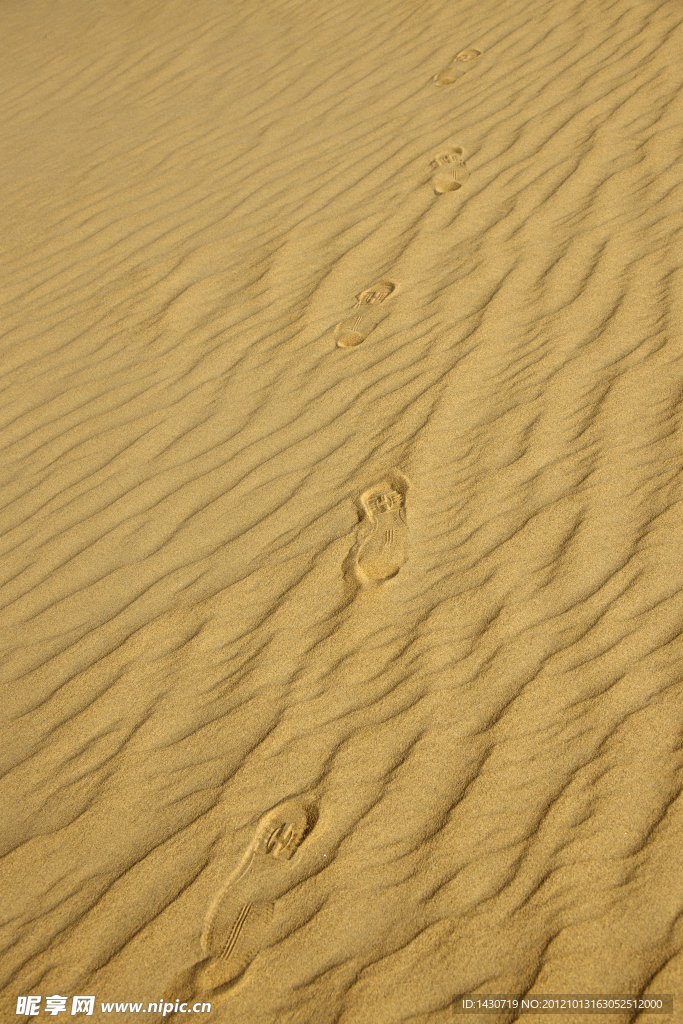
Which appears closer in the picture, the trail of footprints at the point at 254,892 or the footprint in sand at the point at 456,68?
the trail of footprints at the point at 254,892

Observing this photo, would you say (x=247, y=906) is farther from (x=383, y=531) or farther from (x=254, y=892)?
(x=383, y=531)

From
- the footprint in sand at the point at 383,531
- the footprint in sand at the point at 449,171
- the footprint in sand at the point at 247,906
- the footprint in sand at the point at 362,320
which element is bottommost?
the footprint in sand at the point at 247,906

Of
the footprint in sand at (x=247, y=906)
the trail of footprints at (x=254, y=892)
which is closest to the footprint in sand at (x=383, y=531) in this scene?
the trail of footprints at (x=254, y=892)

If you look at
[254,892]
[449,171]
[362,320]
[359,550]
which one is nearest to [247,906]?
[254,892]

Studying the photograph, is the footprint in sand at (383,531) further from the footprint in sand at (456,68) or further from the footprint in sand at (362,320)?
the footprint in sand at (456,68)

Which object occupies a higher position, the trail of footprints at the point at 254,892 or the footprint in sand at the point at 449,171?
the footprint in sand at the point at 449,171

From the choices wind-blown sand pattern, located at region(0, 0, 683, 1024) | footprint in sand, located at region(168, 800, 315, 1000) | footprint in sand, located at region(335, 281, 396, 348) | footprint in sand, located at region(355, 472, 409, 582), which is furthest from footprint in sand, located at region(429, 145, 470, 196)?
footprint in sand, located at region(168, 800, 315, 1000)

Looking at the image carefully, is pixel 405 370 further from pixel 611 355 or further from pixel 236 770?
pixel 236 770

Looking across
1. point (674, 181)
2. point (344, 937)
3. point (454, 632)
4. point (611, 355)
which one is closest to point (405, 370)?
point (611, 355)

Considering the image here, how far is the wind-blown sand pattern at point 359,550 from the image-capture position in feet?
5.94

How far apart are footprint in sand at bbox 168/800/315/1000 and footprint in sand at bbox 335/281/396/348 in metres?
2.07

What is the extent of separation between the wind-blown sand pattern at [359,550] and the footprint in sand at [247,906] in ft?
0.04

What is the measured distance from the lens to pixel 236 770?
7.06 ft

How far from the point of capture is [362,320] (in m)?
3.65
